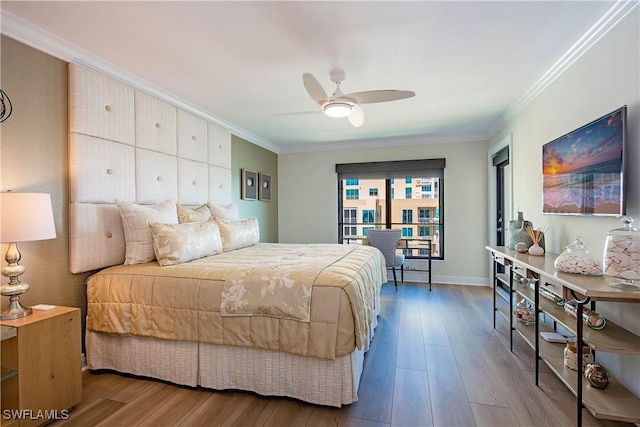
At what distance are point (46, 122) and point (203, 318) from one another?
1.74 metres

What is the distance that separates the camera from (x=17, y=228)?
5.56ft

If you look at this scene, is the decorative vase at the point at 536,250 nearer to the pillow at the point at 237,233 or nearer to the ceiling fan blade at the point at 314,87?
the ceiling fan blade at the point at 314,87

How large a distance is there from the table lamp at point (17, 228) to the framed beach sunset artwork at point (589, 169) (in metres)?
3.34

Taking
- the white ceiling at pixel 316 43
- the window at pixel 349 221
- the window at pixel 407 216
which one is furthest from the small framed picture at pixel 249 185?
the window at pixel 407 216

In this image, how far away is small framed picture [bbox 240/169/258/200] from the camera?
4574mm

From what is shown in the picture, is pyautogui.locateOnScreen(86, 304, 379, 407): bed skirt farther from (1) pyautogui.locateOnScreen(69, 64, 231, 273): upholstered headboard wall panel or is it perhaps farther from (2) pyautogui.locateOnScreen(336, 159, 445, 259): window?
(2) pyautogui.locateOnScreen(336, 159, 445, 259): window

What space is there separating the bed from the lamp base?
464 millimetres

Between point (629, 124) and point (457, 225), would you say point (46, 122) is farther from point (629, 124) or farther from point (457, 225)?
point (457, 225)

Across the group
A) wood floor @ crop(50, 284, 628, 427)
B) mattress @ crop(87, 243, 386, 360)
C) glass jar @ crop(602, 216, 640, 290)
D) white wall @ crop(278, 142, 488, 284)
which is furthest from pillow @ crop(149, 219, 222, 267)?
white wall @ crop(278, 142, 488, 284)

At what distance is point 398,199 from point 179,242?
391 cm

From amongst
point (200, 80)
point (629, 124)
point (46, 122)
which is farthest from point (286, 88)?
point (629, 124)

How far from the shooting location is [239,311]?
6.47 ft

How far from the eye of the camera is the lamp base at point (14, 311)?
5.77 ft

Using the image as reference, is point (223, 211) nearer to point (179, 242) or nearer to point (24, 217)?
point (179, 242)
